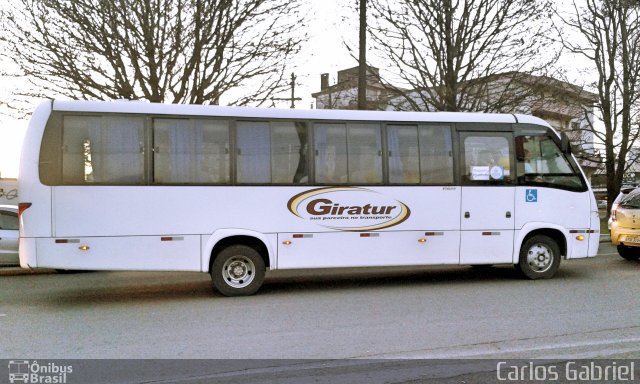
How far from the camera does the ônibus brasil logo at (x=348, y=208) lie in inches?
365

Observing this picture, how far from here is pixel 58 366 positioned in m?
5.45

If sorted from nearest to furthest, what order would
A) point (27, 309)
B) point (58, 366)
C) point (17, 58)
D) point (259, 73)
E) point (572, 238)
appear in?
1. point (58, 366)
2. point (27, 309)
3. point (572, 238)
4. point (17, 58)
5. point (259, 73)

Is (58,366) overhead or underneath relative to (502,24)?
underneath

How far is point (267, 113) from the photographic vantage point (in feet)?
30.3

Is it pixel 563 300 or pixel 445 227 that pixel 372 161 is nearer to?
pixel 445 227

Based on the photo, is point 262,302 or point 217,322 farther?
point 262,302

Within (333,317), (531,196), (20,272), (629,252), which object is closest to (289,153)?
(333,317)

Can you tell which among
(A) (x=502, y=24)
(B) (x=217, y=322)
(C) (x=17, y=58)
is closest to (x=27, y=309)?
(B) (x=217, y=322)

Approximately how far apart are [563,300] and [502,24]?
12.4 metres

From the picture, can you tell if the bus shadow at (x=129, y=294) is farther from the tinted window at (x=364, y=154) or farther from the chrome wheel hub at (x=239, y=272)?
the tinted window at (x=364, y=154)

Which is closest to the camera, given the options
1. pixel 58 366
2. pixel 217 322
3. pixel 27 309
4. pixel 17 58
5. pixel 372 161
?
pixel 58 366

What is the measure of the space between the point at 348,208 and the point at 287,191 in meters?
1.05

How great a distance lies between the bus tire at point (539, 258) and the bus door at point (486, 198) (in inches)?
13.9

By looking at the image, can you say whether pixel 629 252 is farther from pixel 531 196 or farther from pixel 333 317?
pixel 333 317
